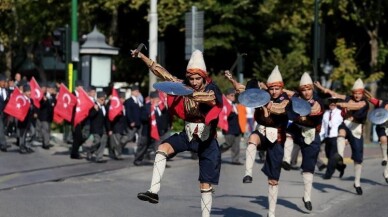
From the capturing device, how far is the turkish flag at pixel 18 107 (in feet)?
72.3

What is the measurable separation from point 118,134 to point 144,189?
5.94 m

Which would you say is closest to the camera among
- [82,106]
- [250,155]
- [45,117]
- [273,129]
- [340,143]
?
[273,129]

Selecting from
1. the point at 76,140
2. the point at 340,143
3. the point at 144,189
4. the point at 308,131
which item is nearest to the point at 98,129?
the point at 76,140

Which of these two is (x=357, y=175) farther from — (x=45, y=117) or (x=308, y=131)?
(x=45, y=117)

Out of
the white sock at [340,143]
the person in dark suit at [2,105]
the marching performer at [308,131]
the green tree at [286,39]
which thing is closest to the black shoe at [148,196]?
the marching performer at [308,131]

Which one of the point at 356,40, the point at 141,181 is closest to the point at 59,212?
the point at 141,181

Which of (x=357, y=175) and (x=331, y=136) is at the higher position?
(x=331, y=136)

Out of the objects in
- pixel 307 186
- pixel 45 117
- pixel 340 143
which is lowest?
pixel 45 117

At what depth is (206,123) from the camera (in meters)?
10.0

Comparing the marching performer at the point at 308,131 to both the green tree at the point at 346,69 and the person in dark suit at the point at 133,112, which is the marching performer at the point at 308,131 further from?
the green tree at the point at 346,69

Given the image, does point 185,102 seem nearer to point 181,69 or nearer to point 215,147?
point 215,147

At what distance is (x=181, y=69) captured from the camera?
4559 centimetres

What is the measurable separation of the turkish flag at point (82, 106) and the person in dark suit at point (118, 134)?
0.57 metres

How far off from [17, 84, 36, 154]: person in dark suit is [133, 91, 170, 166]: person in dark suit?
3.36 m
